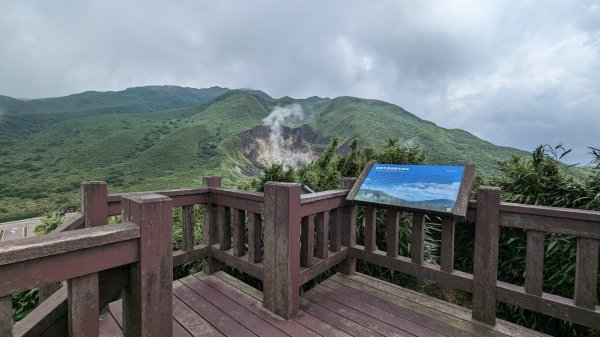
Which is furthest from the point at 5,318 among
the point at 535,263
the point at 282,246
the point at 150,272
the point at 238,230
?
the point at 535,263

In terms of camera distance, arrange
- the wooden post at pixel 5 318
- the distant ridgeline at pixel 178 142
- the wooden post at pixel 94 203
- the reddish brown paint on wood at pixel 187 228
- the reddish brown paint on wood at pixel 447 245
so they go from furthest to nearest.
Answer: the distant ridgeline at pixel 178 142
the reddish brown paint on wood at pixel 187 228
the reddish brown paint on wood at pixel 447 245
the wooden post at pixel 94 203
the wooden post at pixel 5 318

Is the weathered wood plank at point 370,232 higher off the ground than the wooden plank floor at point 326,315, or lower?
higher

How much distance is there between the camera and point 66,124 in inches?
3639

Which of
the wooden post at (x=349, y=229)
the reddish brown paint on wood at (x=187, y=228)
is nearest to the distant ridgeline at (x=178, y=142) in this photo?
the wooden post at (x=349, y=229)

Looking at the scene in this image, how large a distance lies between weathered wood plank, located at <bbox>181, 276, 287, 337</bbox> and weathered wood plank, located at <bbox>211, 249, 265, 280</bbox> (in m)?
0.29

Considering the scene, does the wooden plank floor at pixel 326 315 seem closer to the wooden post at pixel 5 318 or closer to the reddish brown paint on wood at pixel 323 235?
the reddish brown paint on wood at pixel 323 235

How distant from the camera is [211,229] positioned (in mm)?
3311

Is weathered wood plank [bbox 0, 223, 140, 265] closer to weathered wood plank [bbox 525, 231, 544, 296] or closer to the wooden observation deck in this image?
the wooden observation deck

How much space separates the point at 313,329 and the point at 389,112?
6328cm

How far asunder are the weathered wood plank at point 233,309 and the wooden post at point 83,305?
1.38 metres

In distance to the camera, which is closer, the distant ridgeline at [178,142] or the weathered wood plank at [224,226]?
the weathered wood plank at [224,226]

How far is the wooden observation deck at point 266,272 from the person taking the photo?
1.15 metres

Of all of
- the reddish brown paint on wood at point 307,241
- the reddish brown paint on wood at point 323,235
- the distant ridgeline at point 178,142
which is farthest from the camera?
the distant ridgeline at point 178,142

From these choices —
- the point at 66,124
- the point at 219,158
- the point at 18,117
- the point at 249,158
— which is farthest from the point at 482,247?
the point at 18,117
